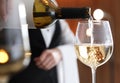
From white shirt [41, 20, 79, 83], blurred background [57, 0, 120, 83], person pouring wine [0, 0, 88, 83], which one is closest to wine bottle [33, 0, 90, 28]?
person pouring wine [0, 0, 88, 83]

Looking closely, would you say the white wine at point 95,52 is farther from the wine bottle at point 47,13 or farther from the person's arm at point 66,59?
the person's arm at point 66,59

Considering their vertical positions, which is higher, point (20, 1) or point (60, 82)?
point (20, 1)

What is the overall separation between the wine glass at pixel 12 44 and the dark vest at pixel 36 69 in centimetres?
19

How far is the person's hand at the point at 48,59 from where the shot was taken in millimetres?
610

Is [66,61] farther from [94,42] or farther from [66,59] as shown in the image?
[94,42]

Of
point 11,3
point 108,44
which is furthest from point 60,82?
point 11,3

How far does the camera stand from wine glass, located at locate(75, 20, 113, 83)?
1.60 ft

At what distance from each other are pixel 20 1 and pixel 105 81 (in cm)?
78

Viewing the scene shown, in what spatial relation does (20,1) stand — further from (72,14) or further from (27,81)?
(27,81)

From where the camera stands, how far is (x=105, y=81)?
112cm

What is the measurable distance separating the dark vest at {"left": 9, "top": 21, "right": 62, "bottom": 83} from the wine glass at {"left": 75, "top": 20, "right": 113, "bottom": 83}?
5.8 inches

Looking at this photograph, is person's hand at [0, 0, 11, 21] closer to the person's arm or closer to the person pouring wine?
the person pouring wine

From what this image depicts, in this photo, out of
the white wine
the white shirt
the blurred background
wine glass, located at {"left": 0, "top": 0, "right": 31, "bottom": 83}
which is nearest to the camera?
wine glass, located at {"left": 0, "top": 0, "right": 31, "bottom": 83}

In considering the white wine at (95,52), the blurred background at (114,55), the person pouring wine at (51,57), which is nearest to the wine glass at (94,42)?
the white wine at (95,52)
